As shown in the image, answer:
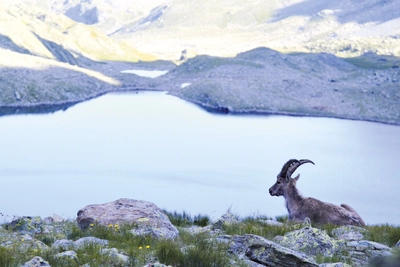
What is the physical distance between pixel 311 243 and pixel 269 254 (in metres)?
1.79

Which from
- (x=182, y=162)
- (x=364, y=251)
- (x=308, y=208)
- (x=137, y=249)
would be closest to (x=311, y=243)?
(x=364, y=251)

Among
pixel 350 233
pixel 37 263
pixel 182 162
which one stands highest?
pixel 37 263

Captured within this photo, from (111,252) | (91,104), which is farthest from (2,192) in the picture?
(91,104)

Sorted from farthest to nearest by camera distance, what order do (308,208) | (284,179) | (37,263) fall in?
1. (284,179)
2. (308,208)
3. (37,263)

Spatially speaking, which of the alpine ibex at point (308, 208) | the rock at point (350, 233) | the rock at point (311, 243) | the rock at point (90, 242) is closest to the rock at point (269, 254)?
Answer: the rock at point (311, 243)

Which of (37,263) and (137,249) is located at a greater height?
(37,263)

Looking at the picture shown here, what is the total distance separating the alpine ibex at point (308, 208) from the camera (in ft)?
45.9

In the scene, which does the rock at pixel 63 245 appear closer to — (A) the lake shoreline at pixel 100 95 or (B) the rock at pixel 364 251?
(B) the rock at pixel 364 251

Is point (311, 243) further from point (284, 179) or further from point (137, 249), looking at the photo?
point (284, 179)

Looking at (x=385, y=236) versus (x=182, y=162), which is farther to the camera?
(x=182, y=162)

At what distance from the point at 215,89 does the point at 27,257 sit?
4298 inches

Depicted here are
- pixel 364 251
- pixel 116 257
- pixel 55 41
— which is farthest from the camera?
pixel 55 41

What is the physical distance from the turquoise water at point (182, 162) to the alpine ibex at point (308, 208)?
1433 centimetres

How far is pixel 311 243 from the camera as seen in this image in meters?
9.65
